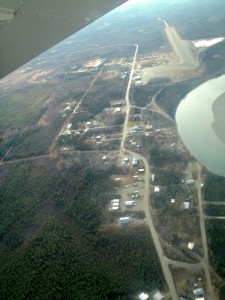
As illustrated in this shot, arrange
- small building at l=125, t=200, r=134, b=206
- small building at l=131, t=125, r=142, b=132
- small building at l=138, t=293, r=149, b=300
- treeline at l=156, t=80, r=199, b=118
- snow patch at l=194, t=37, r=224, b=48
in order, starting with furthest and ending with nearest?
snow patch at l=194, t=37, r=224, b=48
treeline at l=156, t=80, r=199, b=118
small building at l=131, t=125, r=142, b=132
small building at l=125, t=200, r=134, b=206
small building at l=138, t=293, r=149, b=300

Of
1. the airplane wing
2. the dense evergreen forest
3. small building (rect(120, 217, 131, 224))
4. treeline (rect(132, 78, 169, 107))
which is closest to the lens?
the airplane wing

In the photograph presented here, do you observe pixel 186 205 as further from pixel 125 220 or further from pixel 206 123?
pixel 206 123

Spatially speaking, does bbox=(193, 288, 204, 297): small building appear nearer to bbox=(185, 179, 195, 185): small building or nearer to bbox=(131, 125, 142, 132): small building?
bbox=(185, 179, 195, 185): small building

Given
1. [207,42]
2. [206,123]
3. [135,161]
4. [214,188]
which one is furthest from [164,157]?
[207,42]

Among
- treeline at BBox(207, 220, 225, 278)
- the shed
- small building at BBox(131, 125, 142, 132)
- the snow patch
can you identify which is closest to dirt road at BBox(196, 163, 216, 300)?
treeline at BBox(207, 220, 225, 278)

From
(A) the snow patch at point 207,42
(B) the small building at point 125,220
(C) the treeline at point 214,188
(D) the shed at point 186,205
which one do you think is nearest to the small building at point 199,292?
(D) the shed at point 186,205

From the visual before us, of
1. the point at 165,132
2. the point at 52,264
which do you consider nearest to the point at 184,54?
the point at 165,132

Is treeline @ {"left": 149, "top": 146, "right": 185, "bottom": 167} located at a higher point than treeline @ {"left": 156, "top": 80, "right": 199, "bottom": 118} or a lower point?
lower

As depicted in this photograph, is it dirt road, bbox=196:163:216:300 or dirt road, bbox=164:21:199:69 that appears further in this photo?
dirt road, bbox=164:21:199:69
